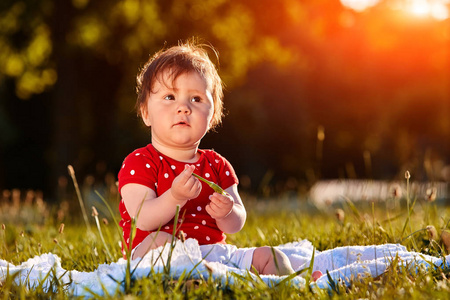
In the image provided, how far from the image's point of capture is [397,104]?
2256 cm

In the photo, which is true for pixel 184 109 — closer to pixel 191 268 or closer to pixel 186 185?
pixel 186 185

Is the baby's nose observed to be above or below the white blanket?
above

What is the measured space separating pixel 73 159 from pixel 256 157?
6.30m

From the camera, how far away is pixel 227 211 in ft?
8.21

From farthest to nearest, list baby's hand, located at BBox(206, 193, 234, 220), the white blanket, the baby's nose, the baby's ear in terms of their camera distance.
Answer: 1. the baby's ear
2. the baby's nose
3. baby's hand, located at BBox(206, 193, 234, 220)
4. the white blanket

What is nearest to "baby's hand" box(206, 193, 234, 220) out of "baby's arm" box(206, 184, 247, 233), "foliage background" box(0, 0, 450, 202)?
"baby's arm" box(206, 184, 247, 233)

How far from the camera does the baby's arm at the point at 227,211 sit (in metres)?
2.47

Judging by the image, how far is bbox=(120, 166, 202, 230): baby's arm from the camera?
2.34 metres

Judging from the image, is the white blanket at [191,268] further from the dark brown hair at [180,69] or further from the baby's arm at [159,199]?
the dark brown hair at [180,69]

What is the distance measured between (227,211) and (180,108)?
542 millimetres

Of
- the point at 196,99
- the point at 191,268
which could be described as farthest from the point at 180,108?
the point at 191,268

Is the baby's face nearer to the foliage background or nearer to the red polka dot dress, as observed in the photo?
the red polka dot dress

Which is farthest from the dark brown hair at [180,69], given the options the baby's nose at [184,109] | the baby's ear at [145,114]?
the baby's nose at [184,109]

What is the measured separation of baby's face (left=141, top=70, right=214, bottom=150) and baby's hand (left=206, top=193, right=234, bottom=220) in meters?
0.36
